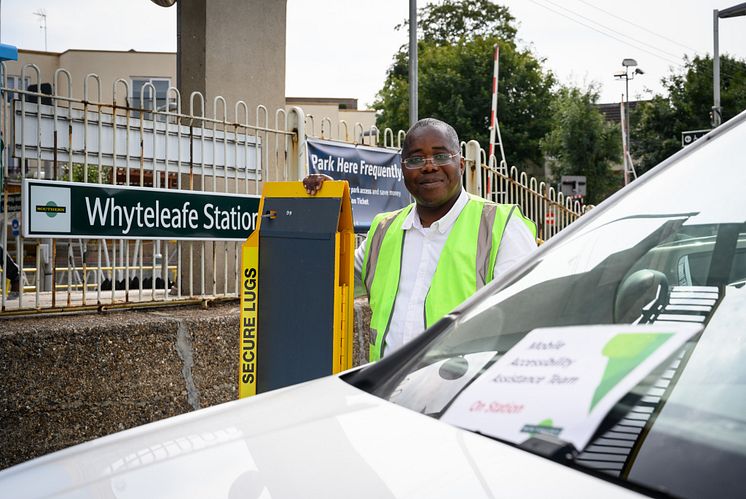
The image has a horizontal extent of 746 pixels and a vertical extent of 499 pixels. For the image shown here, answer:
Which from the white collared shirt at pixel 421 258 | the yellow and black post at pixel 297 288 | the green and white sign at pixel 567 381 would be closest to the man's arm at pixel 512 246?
the white collared shirt at pixel 421 258

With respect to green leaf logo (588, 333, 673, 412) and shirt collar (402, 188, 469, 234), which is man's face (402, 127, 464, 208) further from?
green leaf logo (588, 333, 673, 412)

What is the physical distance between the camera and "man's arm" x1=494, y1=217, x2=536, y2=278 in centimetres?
280

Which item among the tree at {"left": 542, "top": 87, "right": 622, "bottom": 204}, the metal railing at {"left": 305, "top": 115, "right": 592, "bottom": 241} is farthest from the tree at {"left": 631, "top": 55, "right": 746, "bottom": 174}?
the metal railing at {"left": 305, "top": 115, "right": 592, "bottom": 241}

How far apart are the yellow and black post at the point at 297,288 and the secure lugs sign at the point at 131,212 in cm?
124

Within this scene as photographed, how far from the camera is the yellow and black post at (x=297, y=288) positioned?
12.5 ft

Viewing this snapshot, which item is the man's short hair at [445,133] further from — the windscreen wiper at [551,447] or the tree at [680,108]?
the tree at [680,108]

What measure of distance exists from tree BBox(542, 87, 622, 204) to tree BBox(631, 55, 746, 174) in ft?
4.90

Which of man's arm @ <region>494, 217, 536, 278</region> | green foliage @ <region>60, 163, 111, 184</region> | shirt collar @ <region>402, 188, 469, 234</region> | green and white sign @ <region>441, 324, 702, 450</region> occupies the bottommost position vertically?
green and white sign @ <region>441, 324, 702, 450</region>

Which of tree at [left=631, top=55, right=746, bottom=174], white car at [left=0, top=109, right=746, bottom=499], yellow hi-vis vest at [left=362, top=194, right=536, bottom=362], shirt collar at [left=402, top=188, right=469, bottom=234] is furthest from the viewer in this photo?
tree at [left=631, top=55, right=746, bottom=174]

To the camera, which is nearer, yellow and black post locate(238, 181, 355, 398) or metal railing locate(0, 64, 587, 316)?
yellow and black post locate(238, 181, 355, 398)

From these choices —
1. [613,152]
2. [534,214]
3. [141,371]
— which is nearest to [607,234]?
[141,371]

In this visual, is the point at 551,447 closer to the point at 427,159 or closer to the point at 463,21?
the point at 427,159

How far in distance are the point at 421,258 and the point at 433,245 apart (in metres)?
0.06

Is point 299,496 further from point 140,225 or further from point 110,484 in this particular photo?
point 140,225
